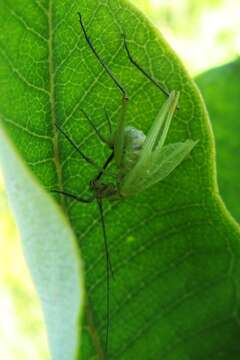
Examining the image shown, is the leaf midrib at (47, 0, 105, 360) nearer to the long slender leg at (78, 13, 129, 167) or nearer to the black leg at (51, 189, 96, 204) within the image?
the black leg at (51, 189, 96, 204)

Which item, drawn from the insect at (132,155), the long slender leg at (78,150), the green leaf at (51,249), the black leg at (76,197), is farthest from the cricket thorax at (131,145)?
the green leaf at (51,249)

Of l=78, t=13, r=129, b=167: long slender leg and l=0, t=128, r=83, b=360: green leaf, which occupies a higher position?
l=78, t=13, r=129, b=167: long slender leg

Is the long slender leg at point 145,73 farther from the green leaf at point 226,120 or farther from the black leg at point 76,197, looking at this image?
the green leaf at point 226,120

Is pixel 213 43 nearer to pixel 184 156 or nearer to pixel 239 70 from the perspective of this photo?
pixel 239 70

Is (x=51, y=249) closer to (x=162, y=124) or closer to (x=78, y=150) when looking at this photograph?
(x=78, y=150)

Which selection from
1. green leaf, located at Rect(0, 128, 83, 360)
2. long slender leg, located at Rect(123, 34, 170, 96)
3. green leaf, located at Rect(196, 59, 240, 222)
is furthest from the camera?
green leaf, located at Rect(196, 59, 240, 222)

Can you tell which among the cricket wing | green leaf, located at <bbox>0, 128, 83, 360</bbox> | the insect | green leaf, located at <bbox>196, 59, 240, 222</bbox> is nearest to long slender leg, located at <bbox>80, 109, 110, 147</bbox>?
the insect

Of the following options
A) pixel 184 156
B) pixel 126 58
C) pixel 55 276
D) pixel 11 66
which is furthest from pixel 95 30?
pixel 55 276

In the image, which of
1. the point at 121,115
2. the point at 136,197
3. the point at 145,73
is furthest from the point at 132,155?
the point at 145,73
